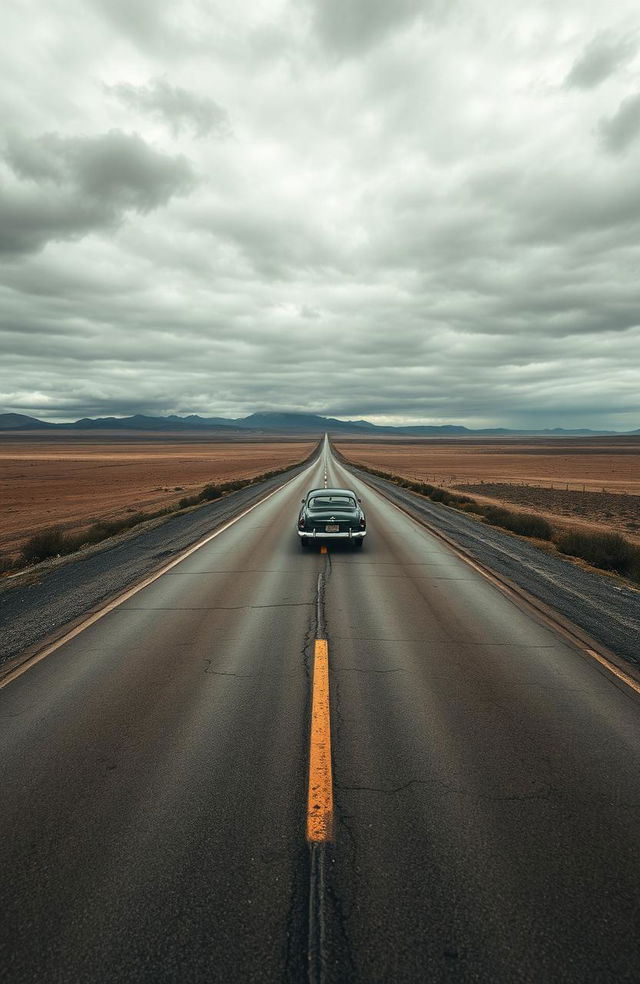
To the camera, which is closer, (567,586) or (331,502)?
(567,586)

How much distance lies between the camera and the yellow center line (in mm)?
3411

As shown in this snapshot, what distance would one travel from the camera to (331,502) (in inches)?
579

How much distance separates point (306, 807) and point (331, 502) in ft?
37.0

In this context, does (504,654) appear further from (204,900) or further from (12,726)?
(12,726)

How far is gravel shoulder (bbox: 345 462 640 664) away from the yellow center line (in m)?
4.14

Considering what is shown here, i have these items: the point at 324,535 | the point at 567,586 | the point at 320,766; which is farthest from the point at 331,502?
the point at 320,766

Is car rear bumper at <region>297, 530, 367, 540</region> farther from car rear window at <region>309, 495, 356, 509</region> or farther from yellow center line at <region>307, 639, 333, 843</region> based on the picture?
yellow center line at <region>307, 639, 333, 843</region>

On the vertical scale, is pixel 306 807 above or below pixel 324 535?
below

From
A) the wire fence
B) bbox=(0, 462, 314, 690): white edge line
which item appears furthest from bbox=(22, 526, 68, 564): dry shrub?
the wire fence

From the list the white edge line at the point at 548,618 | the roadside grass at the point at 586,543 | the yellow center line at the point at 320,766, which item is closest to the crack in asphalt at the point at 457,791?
the yellow center line at the point at 320,766

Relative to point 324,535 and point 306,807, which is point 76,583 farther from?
point 306,807

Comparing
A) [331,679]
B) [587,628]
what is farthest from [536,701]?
[587,628]

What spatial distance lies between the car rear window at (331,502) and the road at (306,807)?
7.35 metres

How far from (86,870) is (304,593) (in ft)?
20.9
